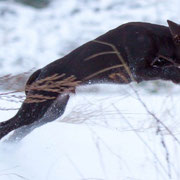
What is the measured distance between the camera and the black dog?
3.37m

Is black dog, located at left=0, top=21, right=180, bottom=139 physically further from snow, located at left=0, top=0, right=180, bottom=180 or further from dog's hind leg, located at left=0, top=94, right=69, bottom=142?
snow, located at left=0, top=0, right=180, bottom=180

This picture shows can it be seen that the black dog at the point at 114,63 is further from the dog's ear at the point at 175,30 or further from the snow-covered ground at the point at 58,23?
the snow-covered ground at the point at 58,23

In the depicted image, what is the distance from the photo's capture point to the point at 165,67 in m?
3.30

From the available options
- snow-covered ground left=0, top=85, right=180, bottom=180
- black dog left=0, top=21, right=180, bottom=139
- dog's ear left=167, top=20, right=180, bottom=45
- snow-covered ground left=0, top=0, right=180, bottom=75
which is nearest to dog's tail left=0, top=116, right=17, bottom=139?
black dog left=0, top=21, right=180, bottom=139

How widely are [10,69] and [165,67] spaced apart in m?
4.50

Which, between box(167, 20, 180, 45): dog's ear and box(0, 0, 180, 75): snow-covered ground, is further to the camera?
box(0, 0, 180, 75): snow-covered ground

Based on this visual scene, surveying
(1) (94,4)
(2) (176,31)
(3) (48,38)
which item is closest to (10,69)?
(3) (48,38)

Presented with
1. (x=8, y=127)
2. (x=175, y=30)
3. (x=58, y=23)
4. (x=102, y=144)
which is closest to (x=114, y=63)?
(x=175, y=30)

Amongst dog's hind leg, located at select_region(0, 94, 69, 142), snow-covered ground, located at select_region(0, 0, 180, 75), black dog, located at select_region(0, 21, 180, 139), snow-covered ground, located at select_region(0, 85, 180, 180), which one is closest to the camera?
snow-covered ground, located at select_region(0, 85, 180, 180)

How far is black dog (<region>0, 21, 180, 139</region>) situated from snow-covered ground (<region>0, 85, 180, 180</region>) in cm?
16

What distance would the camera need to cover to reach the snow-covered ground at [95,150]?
107 inches

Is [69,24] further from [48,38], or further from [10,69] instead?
[10,69]

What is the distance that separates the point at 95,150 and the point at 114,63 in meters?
0.64

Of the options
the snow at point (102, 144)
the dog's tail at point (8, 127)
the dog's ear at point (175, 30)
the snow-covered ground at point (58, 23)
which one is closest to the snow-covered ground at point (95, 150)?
the snow at point (102, 144)
